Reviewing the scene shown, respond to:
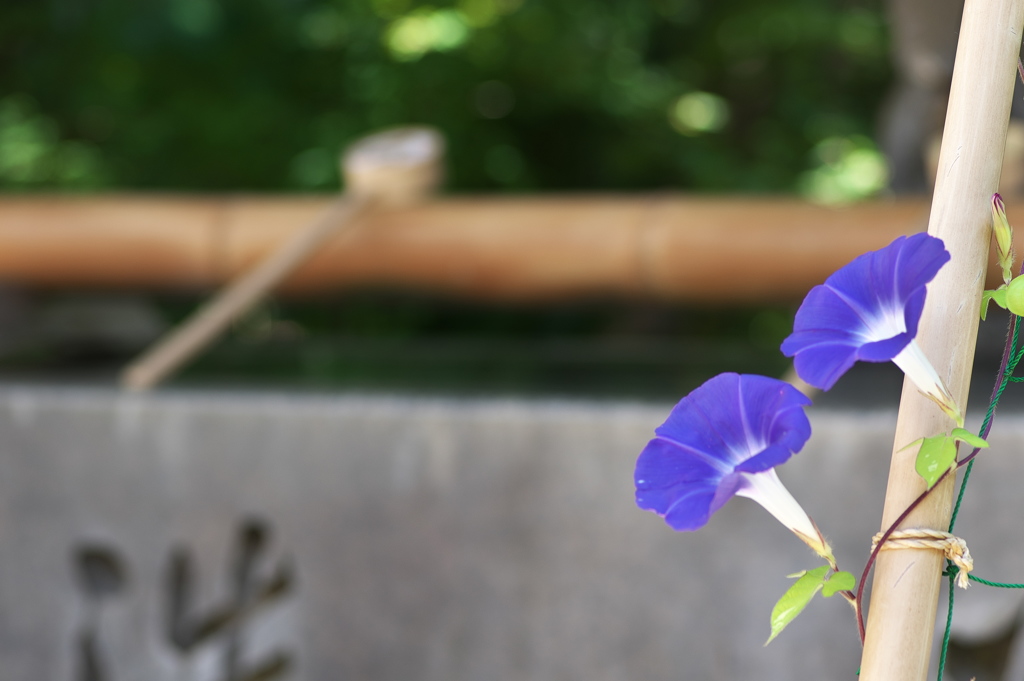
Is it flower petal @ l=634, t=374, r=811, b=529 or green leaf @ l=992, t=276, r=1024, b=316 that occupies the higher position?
green leaf @ l=992, t=276, r=1024, b=316

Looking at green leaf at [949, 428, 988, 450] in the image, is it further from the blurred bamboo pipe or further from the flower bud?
the blurred bamboo pipe

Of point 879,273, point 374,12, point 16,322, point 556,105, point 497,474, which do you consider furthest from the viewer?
point 556,105

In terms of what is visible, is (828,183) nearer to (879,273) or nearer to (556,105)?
(556,105)

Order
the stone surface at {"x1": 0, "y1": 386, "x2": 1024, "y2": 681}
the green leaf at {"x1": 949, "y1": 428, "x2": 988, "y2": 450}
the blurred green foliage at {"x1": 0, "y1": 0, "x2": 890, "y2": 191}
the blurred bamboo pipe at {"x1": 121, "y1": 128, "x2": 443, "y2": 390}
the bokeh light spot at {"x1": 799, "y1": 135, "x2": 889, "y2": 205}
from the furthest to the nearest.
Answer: the bokeh light spot at {"x1": 799, "y1": 135, "x2": 889, "y2": 205}
the blurred green foliage at {"x1": 0, "y1": 0, "x2": 890, "y2": 191}
the blurred bamboo pipe at {"x1": 121, "y1": 128, "x2": 443, "y2": 390}
the stone surface at {"x1": 0, "y1": 386, "x2": 1024, "y2": 681}
the green leaf at {"x1": 949, "y1": 428, "x2": 988, "y2": 450}

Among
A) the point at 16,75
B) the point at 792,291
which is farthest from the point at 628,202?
the point at 16,75

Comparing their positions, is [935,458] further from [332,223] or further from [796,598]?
[332,223]

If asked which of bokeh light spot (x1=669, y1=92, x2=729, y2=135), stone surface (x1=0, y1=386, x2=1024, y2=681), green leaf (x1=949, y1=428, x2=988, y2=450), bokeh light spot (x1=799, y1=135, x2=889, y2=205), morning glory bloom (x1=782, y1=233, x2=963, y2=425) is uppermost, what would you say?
bokeh light spot (x1=669, y1=92, x2=729, y2=135)

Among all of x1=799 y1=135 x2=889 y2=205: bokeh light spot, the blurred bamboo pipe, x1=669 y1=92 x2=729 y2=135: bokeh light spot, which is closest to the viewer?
the blurred bamboo pipe

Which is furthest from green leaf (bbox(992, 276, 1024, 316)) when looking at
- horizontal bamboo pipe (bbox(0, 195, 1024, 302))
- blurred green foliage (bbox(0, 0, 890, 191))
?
blurred green foliage (bbox(0, 0, 890, 191))
